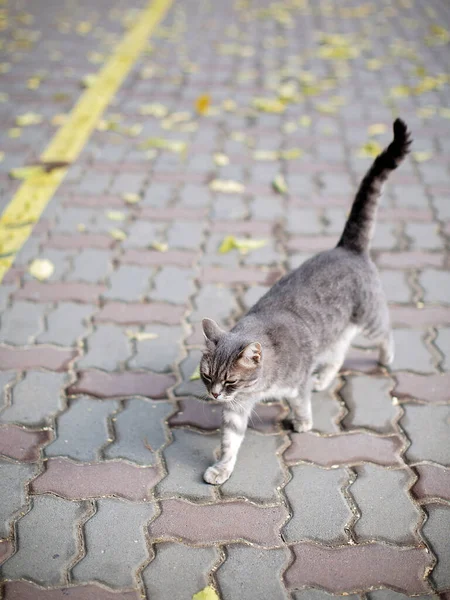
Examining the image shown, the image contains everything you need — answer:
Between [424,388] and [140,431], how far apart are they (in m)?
1.46

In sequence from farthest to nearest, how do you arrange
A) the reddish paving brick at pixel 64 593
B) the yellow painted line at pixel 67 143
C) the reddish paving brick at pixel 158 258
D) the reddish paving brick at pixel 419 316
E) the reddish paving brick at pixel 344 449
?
the yellow painted line at pixel 67 143
the reddish paving brick at pixel 158 258
the reddish paving brick at pixel 419 316
the reddish paving brick at pixel 344 449
the reddish paving brick at pixel 64 593

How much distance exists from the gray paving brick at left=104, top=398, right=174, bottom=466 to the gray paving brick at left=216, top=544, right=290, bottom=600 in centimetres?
64

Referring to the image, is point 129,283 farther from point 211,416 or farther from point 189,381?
point 211,416

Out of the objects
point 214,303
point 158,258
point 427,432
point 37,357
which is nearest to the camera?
point 427,432

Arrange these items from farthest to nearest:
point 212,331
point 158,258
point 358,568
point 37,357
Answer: point 158,258, point 37,357, point 212,331, point 358,568

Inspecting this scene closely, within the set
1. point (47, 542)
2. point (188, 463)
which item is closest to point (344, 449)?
point (188, 463)

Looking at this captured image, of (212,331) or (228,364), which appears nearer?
(228,364)

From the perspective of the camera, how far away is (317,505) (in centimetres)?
287

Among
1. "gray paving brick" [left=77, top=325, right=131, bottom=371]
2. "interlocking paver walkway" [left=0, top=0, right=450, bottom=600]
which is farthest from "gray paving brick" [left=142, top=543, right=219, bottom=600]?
"gray paving brick" [left=77, top=325, right=131, bottom=371]

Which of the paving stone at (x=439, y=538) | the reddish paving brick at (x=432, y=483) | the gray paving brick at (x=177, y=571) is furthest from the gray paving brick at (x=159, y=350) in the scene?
the paving stone at (x=439, y=538)

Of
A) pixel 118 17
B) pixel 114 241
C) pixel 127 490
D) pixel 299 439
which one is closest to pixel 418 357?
pixel 299 439

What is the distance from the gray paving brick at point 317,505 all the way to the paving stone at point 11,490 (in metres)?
1.11

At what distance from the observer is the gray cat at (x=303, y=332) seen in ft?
9.51

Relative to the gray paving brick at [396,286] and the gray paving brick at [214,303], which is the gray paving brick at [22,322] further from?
the gray paving brick at [396,286]
